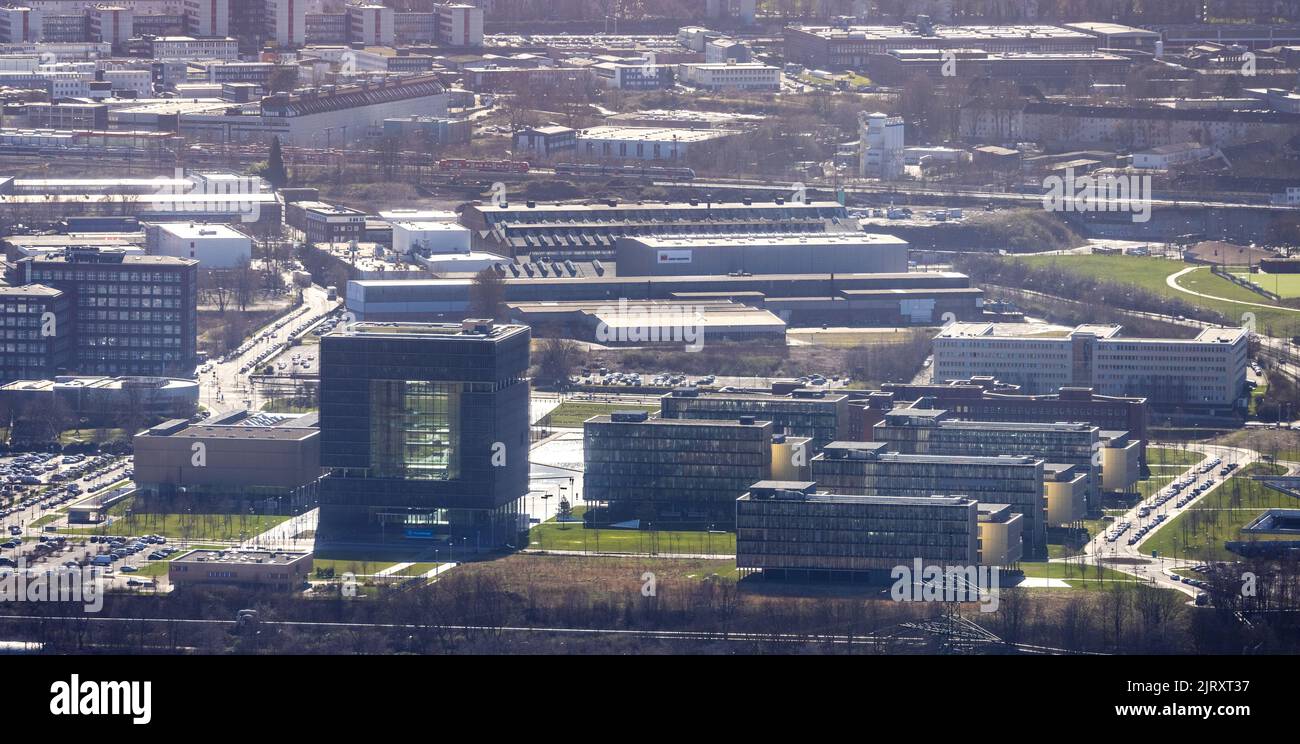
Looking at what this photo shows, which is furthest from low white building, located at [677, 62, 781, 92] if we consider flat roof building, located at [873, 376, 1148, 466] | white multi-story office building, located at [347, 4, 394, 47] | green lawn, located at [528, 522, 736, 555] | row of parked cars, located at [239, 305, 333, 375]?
green lawn, located at [528, 522, 736, 555]

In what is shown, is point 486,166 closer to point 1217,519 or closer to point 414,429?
point 414,429

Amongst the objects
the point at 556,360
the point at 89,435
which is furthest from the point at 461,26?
the point at 89,435

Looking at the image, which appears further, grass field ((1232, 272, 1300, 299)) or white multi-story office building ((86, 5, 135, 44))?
white multi-story office building ((86, 5, 135, 44))

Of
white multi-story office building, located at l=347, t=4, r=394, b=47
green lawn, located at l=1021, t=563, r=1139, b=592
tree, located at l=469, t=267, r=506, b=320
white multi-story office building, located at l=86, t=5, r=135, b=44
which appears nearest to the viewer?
green lawn, located at l=1021, t=563, r=1139, b=592

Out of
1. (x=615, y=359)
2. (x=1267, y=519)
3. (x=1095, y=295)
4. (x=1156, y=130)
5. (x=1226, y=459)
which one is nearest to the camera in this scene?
(x=1267, y=519)

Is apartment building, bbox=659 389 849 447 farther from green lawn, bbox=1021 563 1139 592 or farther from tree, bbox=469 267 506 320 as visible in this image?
tree, bbox=469 267 506 320

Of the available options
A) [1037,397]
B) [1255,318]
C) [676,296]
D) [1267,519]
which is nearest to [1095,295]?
[1255,318]
